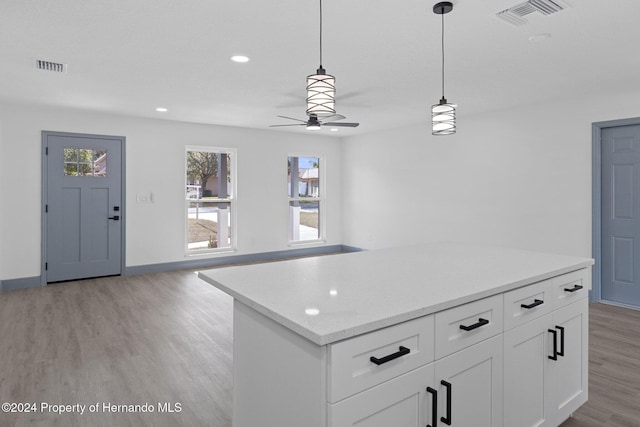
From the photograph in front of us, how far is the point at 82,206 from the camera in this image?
18.8 feet

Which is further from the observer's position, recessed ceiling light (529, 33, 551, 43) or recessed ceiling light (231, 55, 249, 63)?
recessed ceiling light (231, 55, 249, 63)

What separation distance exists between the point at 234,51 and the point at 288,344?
2.66 m

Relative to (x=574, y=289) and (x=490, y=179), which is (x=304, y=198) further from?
(x=574, y=289)

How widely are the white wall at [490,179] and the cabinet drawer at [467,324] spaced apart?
3822 millimetres

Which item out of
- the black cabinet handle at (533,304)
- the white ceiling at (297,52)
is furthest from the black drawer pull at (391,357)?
the white ceiling at (297,52)

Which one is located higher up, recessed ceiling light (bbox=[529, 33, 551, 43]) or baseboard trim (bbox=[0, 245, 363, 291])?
recessed ceiling light (bbox=[529, 33, 551, 43])

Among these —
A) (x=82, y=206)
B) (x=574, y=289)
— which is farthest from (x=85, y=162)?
(x=574, y=289)

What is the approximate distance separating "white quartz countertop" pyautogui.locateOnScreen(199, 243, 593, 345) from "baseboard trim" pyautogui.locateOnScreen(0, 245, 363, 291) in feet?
15.5

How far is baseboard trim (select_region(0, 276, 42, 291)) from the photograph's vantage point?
521 centimetres

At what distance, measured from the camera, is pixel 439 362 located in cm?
146

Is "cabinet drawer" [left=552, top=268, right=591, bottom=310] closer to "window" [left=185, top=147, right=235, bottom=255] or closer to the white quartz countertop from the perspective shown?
the white quartz countertop

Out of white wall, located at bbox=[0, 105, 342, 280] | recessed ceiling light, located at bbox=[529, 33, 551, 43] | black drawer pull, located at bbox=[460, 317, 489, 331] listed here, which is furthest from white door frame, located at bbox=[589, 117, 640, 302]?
white wall, located at bbox=[0, 105, 342, 280]

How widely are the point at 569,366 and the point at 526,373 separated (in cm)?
45

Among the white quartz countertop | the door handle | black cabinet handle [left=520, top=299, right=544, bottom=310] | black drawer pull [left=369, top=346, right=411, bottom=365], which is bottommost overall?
black drawer pull [left=369, top=346, right=411, bottom=365]
